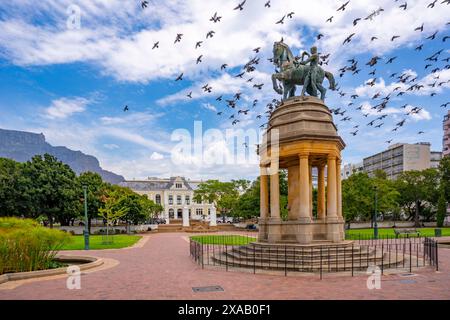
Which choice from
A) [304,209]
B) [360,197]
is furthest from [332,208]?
[360,197]

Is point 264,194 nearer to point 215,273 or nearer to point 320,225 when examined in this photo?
point 320,225

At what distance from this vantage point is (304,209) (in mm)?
18062

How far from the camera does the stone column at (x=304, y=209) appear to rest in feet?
58.1

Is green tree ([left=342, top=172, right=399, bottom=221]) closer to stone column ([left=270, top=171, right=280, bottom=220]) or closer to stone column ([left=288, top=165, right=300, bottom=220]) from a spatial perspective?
stone column ([left=288, top=165, right=300, bottom=220])

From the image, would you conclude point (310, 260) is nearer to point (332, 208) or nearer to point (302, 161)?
point (332, 208)

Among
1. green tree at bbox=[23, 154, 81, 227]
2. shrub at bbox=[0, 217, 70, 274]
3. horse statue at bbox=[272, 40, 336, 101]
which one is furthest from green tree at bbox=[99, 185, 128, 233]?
horse statue at bbox=[272, 40, 336, 101]

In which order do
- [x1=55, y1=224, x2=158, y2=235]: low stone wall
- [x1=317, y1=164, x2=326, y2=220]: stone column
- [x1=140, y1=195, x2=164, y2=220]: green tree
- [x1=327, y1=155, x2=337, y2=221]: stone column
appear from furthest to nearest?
[x1=140, y1=195, x2=164, y2=220]: green tree < [x1=55, y1=224, x2=158, y2=235]: low stone wall < [x1=317, y1=164, x2=326, y2=220]: stone column < [x1=327, y1=155, x2=337, y2=221]: stone column

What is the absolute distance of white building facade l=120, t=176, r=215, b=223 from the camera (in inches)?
4707

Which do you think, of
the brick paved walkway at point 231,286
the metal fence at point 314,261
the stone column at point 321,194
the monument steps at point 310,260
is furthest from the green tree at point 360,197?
the brick paved walkway at point 231,286

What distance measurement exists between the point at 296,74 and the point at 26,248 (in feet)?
54.6

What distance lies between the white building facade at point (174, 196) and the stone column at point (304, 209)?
10026cm

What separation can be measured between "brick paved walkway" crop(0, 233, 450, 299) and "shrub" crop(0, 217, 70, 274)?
2.34 metres
